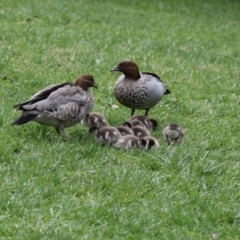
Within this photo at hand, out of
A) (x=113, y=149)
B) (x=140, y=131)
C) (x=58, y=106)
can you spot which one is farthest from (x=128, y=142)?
(x=58, y=106)

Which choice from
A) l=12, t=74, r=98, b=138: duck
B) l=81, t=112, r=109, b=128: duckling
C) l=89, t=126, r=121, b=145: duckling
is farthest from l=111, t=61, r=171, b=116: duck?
l=89, t=126, r=121, b=145: duckling

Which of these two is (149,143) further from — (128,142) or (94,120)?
(94,120)

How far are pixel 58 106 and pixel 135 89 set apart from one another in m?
1.62

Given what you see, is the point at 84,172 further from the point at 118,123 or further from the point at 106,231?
the point at 118,123

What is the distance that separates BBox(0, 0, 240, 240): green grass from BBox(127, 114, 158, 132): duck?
0.38 ft

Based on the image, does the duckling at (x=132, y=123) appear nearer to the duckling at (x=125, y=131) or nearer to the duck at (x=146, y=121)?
the duck at (x=146, y=121)

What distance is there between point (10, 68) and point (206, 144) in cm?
355

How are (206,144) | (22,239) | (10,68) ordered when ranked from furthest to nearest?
(10,68), (206,144), (22,239)

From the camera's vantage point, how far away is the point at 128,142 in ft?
25.3

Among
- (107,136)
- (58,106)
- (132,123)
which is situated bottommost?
(132,123)

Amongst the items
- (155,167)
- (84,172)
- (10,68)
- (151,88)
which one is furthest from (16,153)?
(10,68)

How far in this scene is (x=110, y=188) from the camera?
21.3 feet

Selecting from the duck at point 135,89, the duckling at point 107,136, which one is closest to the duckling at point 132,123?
the duck at point 135,89

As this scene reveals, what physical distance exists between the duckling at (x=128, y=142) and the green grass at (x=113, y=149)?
117mm
